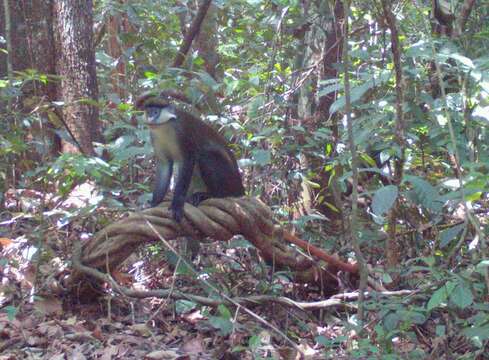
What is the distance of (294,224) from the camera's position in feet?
16.7

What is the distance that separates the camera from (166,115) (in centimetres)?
542

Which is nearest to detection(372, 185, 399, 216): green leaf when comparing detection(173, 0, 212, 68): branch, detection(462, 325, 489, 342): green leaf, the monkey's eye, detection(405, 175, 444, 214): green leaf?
detection(405, 175, 444, 214): green leaf

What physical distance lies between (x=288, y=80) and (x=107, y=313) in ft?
8.85

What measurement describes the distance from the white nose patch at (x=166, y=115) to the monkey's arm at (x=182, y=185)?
35cm

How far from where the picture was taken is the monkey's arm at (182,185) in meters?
4.39

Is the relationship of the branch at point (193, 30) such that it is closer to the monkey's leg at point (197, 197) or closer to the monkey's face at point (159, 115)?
the monkey's face at point (159, 115)

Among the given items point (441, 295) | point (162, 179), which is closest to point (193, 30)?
point (162, 179)

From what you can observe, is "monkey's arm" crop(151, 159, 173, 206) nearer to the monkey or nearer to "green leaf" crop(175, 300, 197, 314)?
the monkey

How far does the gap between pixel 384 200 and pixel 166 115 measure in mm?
2320

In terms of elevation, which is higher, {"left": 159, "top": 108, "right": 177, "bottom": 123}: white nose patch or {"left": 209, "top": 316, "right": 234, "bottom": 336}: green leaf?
{"left": 159, "top": 108, "right": 177, "bottom": 123}: white nose patch

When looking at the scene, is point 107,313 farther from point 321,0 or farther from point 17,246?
point 321,0

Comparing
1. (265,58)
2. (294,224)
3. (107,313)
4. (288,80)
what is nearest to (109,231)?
(107,313)

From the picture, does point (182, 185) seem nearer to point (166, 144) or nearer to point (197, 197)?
point (197, 197)

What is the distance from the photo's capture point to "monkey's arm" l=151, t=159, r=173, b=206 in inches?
212
